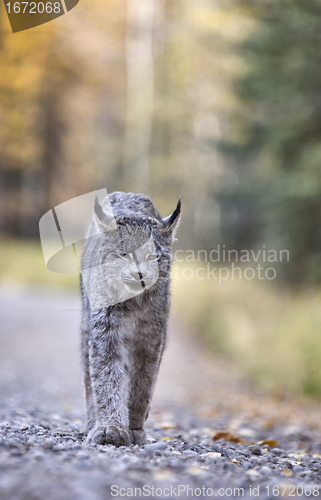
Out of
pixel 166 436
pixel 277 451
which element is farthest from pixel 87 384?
pixel 277 451

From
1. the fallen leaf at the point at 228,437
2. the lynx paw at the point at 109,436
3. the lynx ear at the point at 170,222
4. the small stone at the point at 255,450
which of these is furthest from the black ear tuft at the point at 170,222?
the fallen leaf at the point at 228,437

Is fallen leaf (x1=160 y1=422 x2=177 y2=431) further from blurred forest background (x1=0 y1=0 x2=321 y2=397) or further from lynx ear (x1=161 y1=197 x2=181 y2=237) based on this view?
blurred forest background (x1=0 y1=0 x2=321 y2=397)

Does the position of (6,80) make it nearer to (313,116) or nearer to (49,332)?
(49,332)

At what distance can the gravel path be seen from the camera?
2240mm

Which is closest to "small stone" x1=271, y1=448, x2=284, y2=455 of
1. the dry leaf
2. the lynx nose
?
the dry leaf

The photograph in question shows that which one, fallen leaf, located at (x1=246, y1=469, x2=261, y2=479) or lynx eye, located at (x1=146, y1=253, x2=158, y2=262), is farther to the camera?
lynx eye, located at (x1=146, y1=253, x2=158, y2=262)

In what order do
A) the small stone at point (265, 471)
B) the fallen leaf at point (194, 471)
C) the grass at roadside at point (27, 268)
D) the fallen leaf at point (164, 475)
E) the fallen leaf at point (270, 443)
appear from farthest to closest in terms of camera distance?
the grass at roadside at point (27, 268) → the fallen leaf at point (270, 443) → the small stone at point (265, 471) → the fallen leaf at point (194, 471) → the fallen leaf at point (164, 475)

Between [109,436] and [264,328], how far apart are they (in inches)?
240

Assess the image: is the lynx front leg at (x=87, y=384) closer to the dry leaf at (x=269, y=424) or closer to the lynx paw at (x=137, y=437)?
the lynx paw at (x=137, y=437)

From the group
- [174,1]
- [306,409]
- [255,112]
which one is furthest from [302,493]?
[174,1]

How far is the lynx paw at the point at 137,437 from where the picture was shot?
3.78m

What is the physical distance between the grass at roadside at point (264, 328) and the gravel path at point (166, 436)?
351 mm

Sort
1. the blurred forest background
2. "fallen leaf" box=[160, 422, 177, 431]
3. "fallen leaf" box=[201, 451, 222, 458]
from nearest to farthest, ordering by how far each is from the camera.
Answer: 1. "fallen leaf" box=[201, 451, 222, 458]
2. "fallen leaf" box=[160, 422, 177, 431]
3. the blurred forest background

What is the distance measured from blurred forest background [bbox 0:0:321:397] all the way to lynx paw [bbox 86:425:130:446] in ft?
13.6
